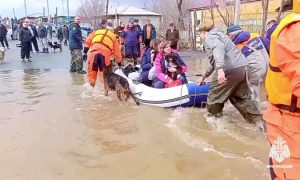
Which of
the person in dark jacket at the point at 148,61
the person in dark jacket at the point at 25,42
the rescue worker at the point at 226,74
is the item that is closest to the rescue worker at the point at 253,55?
the rescue worker at the point at 226,74

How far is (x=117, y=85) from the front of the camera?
7.72 m

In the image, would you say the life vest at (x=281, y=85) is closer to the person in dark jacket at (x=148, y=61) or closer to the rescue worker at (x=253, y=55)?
the rescue worker at (x=253, y=55)

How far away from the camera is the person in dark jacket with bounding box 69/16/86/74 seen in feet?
38.7

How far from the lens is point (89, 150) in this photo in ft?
15.6

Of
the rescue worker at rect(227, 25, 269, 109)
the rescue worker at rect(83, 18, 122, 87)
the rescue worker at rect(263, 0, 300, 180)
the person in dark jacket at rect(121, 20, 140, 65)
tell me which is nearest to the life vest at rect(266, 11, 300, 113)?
the rescue worker at rect(263, 0, 300, 180)

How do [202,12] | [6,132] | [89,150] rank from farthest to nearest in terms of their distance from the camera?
[202,12]
[6,132]
[89,150]

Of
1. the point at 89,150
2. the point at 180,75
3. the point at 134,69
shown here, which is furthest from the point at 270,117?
the point at 134,69

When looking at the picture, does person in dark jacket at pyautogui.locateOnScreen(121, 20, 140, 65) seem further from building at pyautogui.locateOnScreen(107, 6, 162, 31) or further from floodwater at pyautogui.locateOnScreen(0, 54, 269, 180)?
building at pyautogui.locateOnScreen(107, 6, 162, 31)

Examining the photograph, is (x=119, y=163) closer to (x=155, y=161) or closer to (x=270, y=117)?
(x=155, y=161)

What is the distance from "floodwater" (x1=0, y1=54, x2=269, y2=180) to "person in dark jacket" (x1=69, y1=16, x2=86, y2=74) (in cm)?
417

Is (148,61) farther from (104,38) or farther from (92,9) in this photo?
(92,9)

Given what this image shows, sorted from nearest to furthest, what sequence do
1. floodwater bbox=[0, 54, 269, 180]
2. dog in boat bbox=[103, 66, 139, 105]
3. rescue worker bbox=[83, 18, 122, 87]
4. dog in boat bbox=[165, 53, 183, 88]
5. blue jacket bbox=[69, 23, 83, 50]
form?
1. floodwater bbox=[0, 54, 269, 180]
2. dog in boat bbox=[165, 53, 183, 88]
3. dog in boat bbox=[103, 66, 139, 105]
4. rescue worker bbox=[83, 18, 122, 87]
5. blue jacket bbox=[69, 23, 83, 50]

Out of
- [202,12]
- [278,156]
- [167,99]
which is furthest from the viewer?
[202,12]

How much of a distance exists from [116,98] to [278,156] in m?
6.01
